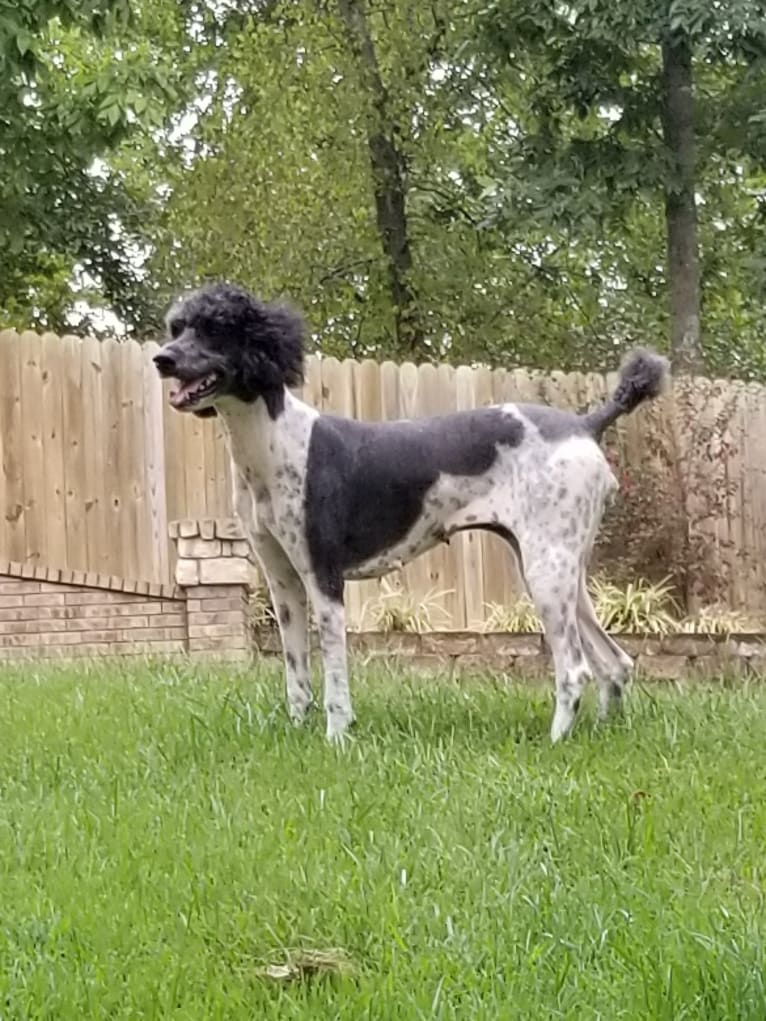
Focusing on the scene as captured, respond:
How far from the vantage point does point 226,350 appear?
17.8 feet

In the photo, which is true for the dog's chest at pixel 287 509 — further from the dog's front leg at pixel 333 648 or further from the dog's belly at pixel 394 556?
the dog's belly at pixel 394 556

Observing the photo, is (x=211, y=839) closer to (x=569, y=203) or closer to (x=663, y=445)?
(x=663, y=445)

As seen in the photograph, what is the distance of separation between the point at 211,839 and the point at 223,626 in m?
5.62

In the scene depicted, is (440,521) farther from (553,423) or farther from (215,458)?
(215,458)

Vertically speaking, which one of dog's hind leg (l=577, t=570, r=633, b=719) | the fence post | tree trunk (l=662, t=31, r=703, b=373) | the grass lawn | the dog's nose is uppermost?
tree trunk (l=662, t=31, r=703, b=373)

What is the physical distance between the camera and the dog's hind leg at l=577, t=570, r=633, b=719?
5.94 meters

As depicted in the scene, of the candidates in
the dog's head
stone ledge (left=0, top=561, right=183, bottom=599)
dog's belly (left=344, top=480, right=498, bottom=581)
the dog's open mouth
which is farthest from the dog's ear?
stone ledge (left=0, top=561, right=183, bottom=599)

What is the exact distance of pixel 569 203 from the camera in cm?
1218

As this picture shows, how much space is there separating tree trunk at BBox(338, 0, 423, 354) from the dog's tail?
1077 centimetres

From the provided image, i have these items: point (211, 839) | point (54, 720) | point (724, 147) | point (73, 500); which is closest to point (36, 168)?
point (73, 500)

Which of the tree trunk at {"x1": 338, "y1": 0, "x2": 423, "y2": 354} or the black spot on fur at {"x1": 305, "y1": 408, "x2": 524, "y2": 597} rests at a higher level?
the tree trunk at {"x1": 338, "y1": 0, "x2": 423, "y2": 354}

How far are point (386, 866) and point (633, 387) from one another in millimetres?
2796

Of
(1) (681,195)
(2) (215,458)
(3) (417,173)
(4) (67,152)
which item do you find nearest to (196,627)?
(2) (215,458)

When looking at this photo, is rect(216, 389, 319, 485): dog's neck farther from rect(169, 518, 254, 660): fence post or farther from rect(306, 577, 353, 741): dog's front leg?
rect(169, 518, 254, 660): fence post
